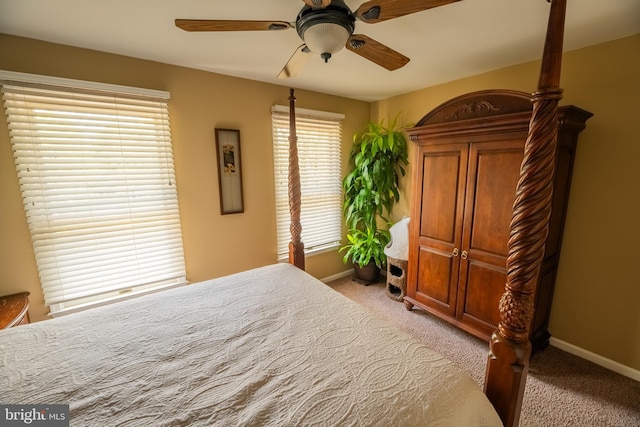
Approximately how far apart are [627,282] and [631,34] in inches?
65.2

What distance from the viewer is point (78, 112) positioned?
6.11 feet

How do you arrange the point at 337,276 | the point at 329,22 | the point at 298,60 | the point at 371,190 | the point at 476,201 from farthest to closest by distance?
the point at 337,276 → the point at 371,190 → the point at 476,201 → the point at 298,60 → the point at 329,22

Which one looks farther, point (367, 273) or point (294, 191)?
point (367, 273)

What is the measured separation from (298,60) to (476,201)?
1653 mm

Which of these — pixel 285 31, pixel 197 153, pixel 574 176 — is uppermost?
pixel 285 31

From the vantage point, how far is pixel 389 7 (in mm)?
1056

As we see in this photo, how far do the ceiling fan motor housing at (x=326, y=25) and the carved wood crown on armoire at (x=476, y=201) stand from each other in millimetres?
1310

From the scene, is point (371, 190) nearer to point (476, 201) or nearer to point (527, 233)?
point (476, 201)

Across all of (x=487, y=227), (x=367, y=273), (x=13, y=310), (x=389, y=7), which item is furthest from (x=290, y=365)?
(x=367, y=273)

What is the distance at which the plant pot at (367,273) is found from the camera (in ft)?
11.1

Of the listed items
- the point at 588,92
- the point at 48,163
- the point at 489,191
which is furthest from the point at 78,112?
the point at 588,92

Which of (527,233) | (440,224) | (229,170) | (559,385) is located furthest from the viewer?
(229,170)

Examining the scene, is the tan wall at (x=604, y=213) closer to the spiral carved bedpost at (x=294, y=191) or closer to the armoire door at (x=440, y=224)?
the armoire door at (x=440, y=224)

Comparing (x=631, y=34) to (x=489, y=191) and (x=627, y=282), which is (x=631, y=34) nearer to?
(x=489, y=191)
